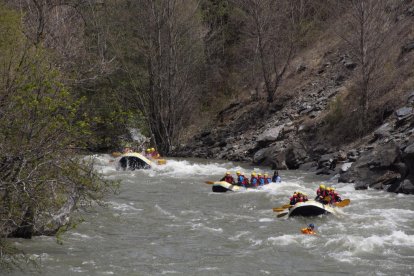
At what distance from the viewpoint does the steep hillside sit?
926 inches

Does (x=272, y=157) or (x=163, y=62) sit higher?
(x=163, y=62)

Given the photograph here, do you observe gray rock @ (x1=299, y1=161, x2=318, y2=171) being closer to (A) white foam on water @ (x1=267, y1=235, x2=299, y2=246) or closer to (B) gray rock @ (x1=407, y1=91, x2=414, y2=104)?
(B) gray rock @ (x1=407, y1=91, x2=414, y2=104)

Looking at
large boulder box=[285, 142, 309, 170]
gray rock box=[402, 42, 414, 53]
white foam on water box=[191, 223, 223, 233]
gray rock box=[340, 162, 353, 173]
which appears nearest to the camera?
white foam on water box=[191, 223, 223, 233]

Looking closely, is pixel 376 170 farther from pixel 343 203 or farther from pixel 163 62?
pixel 163 62

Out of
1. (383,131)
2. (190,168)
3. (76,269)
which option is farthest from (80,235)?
(383,131)

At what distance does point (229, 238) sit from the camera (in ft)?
51.5

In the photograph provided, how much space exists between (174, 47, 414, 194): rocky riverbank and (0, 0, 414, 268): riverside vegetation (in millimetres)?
Result: 77

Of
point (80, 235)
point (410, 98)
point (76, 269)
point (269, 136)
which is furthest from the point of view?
point (269, 136)

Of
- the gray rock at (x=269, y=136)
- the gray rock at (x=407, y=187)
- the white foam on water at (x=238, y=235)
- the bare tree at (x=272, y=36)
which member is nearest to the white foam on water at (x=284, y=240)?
the white foam on water at (x=238, y=235)

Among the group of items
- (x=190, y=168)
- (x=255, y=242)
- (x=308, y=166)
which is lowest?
(x=255, y=242)

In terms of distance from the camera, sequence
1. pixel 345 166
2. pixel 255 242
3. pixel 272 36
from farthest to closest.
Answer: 1. pixel 272 36
2. pixel 345 166
3. pixel 255 242

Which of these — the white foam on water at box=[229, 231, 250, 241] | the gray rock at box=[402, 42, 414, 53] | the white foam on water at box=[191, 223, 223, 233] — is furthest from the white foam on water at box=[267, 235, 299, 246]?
the gray rock at box=[402, 42, 414, 53]

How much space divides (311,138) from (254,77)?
405 inches

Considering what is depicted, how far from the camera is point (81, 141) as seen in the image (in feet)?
38.2
